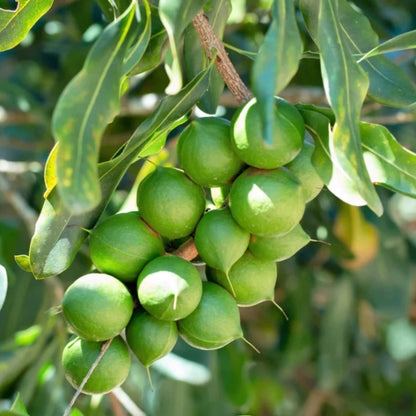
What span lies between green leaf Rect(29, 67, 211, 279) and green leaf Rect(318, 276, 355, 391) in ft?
5.96

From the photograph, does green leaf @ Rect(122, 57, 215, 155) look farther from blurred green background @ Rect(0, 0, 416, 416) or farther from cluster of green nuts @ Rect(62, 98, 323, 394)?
blurred green background @ Rect(0, 0, 416, 416)

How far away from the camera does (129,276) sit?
0.99m

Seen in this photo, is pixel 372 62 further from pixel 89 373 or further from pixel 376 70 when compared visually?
pixel 89 373

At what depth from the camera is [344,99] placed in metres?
0.90

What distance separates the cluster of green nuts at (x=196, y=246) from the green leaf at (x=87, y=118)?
15 cm

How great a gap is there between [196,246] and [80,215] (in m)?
0.16

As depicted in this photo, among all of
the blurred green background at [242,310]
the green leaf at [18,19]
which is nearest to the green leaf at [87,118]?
the green leaf at [18,19]

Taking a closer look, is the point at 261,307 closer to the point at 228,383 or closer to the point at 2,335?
the point at 228,383

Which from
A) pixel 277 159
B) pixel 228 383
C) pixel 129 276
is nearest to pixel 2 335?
pixel 228 383

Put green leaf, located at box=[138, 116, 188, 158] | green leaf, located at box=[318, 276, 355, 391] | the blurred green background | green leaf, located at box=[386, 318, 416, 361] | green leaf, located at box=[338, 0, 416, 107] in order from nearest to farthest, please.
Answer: green leaf, located at box=[138, 116, 188, 158], green leaf, located at box=[338, 0, 416, 107], the blurred green background, green leaf, located at box=[318, 276, 355, 391], green leaf, located at box=[386, 318, 416, 361]

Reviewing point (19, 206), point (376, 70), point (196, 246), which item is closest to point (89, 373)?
point (196, 246)

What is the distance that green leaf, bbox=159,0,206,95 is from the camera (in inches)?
33.8

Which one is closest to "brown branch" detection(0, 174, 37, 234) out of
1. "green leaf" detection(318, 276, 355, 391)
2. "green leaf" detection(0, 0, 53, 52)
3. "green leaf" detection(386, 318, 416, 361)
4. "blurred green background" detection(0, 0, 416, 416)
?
"blurred green background" detection(0, 0, 416, 416)

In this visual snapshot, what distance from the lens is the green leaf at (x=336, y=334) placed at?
9.03 feet
